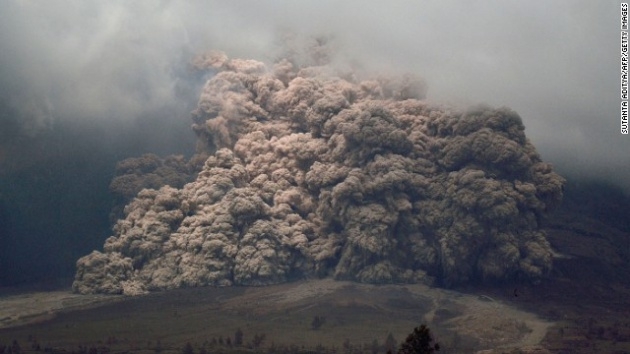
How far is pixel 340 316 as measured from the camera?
63.4 meters

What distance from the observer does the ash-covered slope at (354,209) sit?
230 feet

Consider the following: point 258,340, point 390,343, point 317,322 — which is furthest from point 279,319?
point 390,343

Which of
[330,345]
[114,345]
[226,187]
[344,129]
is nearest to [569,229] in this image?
[344,129]

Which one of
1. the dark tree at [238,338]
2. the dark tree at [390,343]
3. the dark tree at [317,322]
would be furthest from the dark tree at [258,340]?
the dark tree at [390,343]

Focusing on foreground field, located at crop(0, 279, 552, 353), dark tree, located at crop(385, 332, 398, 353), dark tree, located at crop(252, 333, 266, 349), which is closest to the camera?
dark tree, located at crop(385, 332, 398, 353)

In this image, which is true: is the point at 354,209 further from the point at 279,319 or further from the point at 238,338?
the point at 238,338

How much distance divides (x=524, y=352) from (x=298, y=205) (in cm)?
2217

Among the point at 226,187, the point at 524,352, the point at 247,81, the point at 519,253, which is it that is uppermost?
the point at 247,81

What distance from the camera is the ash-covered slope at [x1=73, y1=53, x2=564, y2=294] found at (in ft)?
230

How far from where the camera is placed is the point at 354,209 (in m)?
70.9

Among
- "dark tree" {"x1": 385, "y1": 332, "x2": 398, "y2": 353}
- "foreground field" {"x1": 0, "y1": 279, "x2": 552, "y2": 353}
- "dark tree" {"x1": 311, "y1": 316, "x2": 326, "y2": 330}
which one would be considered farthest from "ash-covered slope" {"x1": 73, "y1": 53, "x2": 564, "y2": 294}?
"dark tree" {"x1": 385, "y1": 332, "x2": 398, "y2": 353}

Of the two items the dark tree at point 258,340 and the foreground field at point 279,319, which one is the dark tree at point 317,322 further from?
the dark tree at point 258,340

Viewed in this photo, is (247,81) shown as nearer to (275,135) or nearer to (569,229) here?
(275,135)

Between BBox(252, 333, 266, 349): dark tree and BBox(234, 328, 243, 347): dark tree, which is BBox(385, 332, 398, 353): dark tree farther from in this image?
BBox(234, 328, 243, 347): dark tree
